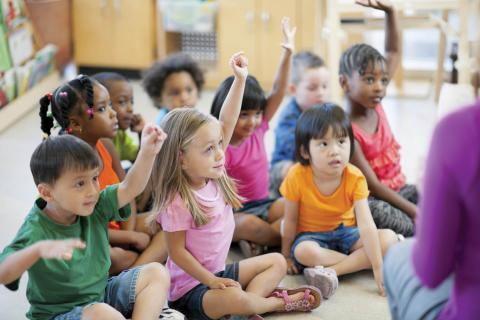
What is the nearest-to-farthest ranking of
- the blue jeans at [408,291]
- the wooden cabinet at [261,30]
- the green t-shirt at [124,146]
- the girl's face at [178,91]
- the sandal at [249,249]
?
the blue jeans at [408,291], the sandal at [249,249], the green t-shirt at [124,146], the girl's face at [178,91], the wooden cabinet at [261,30]

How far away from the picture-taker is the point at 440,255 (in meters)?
1.30

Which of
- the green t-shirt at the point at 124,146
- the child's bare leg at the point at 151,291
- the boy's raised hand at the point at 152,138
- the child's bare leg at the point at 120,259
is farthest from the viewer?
the green t-shirt at the point at 124,146

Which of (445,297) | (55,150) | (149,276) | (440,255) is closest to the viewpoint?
(440,255)

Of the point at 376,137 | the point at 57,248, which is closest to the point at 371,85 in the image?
the point at 376,137

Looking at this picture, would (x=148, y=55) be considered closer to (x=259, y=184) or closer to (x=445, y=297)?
(x=259, y=184)

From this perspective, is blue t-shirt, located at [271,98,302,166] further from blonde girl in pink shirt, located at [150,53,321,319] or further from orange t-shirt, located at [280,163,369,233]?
blonde girl in pink shirt, located at [150,53,321,319]

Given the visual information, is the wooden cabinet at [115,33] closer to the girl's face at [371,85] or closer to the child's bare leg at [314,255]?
the girl's face at [371,85]

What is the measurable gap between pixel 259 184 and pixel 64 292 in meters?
0.92

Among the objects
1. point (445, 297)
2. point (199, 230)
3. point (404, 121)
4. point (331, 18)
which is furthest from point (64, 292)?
point (404, 121)

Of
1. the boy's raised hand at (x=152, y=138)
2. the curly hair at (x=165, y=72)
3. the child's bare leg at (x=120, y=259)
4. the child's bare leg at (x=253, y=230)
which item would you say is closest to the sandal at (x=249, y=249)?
the child's bare leg at (x=253, y=230)

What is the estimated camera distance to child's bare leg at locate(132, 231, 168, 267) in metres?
2.28

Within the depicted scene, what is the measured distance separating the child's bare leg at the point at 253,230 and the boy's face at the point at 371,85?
0.51 metres

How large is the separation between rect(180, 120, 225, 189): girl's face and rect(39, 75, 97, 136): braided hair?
1.19 ft

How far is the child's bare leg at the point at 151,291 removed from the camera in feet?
6.08
